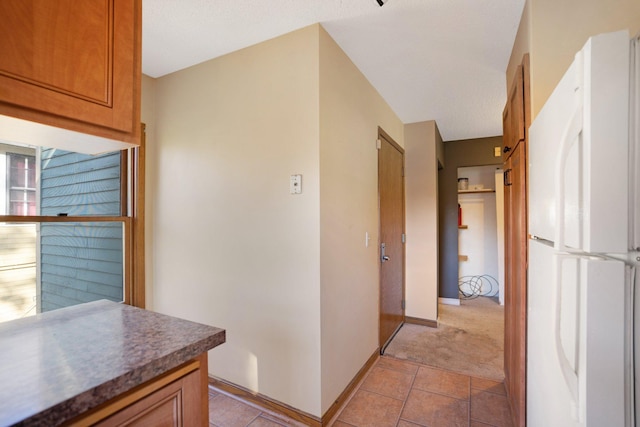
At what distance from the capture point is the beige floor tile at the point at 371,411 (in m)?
1.87

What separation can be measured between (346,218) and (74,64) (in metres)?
1.63

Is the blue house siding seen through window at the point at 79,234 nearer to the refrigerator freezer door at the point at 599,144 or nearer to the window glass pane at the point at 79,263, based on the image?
the window glass pane at the point at 79,263

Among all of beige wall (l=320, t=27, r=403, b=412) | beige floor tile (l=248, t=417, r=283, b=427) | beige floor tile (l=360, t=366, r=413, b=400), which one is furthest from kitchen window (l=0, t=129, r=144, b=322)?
beige floor tile (l=360, t=366, r=413, b=400)

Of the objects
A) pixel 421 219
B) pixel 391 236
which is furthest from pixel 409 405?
pixel 421 219

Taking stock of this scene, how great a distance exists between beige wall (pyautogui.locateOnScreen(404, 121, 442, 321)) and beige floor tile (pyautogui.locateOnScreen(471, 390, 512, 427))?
1421 mm

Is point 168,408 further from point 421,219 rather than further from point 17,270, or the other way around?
point 421,219

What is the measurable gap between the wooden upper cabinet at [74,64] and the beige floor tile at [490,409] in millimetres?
2576

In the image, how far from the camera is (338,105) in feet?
6.63

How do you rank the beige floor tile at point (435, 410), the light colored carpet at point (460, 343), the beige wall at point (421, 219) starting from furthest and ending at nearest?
the beige wall at point (421, 219)
the light colored carpet at point (460, 343)
the beige floor tile at point (435, 410)

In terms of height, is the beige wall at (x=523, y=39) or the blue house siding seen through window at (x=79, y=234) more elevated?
the beige wall at (x=523, y=39)

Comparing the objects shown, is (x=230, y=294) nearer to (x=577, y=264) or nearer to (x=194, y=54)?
(x=194, y=54)

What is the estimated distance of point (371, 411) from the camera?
6.49 ft

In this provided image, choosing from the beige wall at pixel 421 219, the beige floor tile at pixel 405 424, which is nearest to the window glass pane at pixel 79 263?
the beige floor tile at pixel 405 424

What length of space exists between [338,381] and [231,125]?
197 cm
